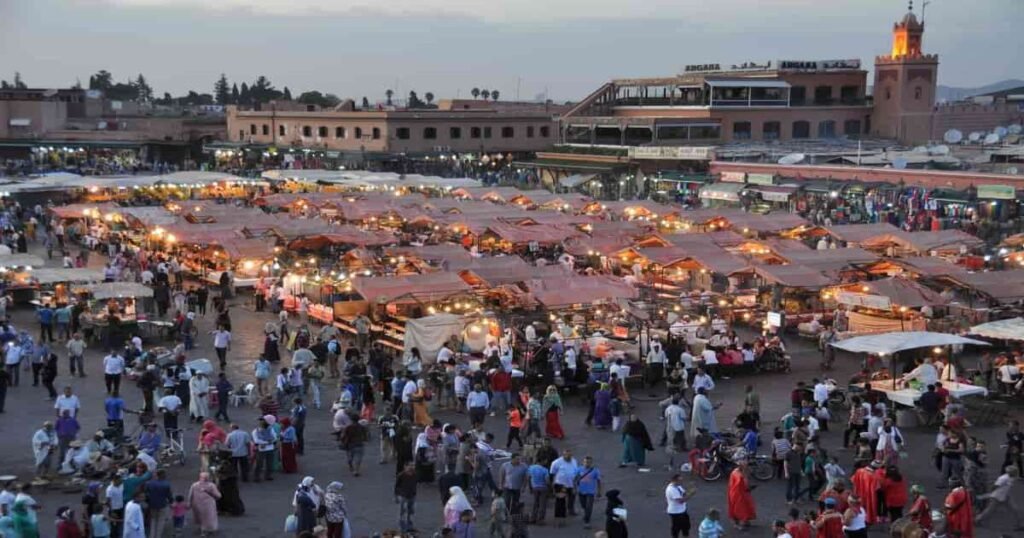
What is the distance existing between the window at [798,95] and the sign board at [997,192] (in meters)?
33.0

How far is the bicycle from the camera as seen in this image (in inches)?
568

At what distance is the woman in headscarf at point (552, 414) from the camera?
15766mm

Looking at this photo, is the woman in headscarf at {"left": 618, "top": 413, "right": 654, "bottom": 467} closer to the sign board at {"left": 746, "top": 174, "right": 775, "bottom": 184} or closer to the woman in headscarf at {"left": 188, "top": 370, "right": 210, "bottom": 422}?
the woman in headscarf at {"left": 188, "top": 370, "right": 210, "bottom": 422}

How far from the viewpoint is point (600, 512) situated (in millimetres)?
12891

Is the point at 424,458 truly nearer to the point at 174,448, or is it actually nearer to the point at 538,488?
the point at 538,488

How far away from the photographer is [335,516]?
11.0 m

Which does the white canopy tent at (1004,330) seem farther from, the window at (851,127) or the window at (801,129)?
the window at (851,127)

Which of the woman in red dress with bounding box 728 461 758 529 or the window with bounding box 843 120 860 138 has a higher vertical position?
the window with bounding box 843 120 860 138

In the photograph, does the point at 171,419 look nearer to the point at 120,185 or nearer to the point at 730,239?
the point at 730,239

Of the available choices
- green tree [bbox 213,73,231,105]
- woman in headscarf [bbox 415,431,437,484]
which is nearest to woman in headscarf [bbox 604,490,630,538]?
woman in headscarf [bbox 415,431,437,484]

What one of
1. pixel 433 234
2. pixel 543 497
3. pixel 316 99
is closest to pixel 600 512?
pixel 543 497

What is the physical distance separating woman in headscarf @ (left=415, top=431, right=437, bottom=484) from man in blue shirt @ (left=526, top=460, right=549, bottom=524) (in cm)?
166

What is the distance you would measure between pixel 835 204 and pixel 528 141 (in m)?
35.7

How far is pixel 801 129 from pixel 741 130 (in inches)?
178
